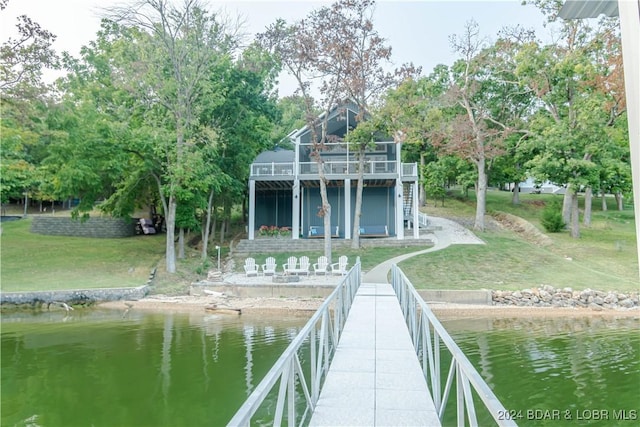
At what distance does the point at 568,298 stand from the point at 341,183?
42.6 ft

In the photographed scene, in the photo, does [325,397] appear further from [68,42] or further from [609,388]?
[68,42]

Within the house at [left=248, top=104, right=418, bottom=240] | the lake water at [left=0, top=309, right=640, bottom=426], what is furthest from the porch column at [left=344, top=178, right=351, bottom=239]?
the lake water at [left=0, top=309, right=640, bottom=426]

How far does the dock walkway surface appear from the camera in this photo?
12.4 ft

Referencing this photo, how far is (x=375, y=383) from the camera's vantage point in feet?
15.0

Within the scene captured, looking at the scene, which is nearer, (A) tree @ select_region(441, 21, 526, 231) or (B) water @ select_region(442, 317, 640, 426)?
(B) water @ select_region(442, 317, 640, 426)

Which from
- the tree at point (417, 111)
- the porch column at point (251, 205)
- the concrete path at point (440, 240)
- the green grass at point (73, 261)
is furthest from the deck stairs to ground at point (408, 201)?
the green grass at point (73, 261)

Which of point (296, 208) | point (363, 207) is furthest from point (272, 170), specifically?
point (363, 207)

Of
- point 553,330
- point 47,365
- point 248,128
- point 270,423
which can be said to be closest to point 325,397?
point 270,423

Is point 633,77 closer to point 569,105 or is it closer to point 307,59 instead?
point 307,59

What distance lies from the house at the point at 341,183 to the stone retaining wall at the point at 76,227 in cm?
959

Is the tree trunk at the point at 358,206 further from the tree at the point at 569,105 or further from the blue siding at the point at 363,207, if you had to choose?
the tree at the point at 569,105

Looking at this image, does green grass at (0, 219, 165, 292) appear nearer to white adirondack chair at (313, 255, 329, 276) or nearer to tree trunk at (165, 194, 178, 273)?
tree trunk at (165, 194, 178, 273)

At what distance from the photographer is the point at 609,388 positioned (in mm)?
6941

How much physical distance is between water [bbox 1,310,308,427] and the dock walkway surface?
2.07 metres
